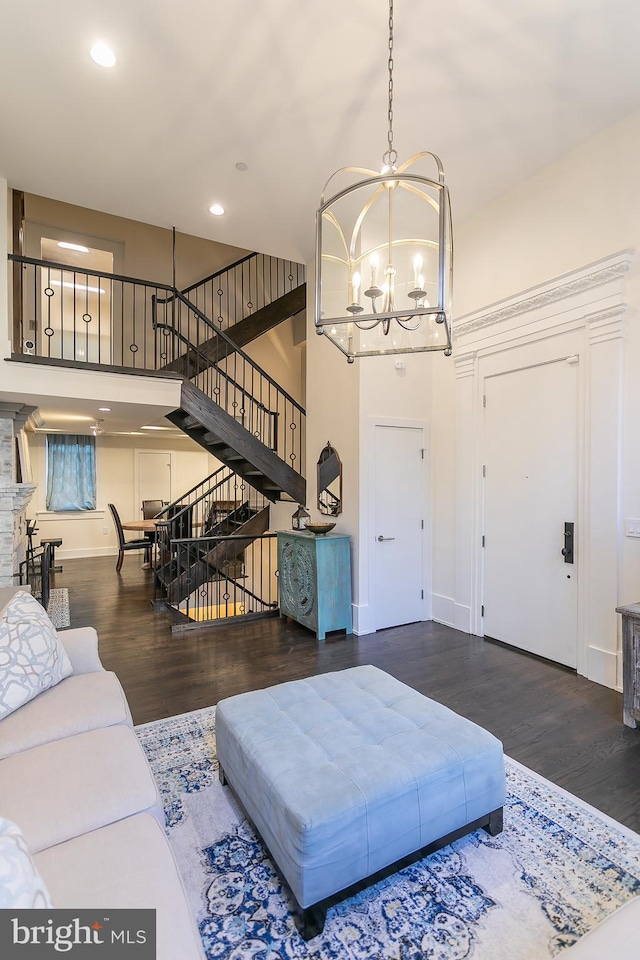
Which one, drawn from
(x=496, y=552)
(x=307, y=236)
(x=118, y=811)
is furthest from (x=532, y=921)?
(x=307, y=236)

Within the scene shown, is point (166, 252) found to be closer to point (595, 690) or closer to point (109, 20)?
point (109, 20)

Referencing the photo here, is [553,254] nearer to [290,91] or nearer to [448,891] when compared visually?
[290,91]

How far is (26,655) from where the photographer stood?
2.07m

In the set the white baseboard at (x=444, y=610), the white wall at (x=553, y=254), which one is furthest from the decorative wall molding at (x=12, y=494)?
the white baseboard at (x=444, y=610)

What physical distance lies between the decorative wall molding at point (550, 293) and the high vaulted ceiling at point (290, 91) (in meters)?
1.00

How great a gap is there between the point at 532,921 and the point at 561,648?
8.14 feet

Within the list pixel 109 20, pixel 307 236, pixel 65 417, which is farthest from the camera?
pixel 65 417


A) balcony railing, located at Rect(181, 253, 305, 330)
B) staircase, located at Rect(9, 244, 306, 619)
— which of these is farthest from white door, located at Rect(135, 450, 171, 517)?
balcony railing, located at Rect(181, 253, 305, 330)

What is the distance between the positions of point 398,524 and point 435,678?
5.39ft

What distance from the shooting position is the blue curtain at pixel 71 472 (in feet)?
30.1

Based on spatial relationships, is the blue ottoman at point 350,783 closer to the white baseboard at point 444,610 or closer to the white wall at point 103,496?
the white baseboard at point 444,610

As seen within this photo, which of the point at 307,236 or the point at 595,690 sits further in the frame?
the point at 307,236

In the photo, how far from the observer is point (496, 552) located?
14.0 ft

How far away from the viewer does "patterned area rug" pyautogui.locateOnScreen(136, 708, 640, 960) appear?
1.48 metres
